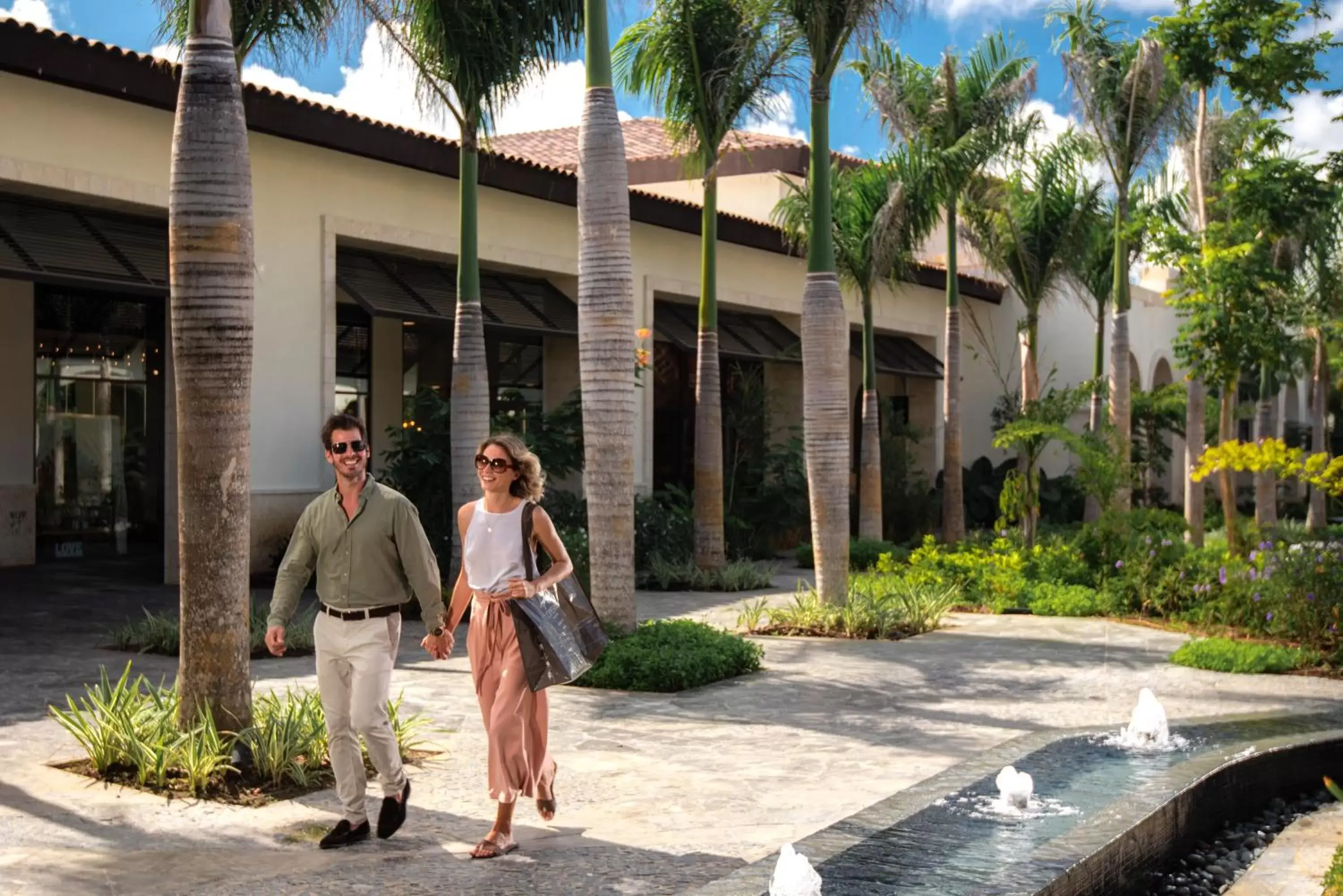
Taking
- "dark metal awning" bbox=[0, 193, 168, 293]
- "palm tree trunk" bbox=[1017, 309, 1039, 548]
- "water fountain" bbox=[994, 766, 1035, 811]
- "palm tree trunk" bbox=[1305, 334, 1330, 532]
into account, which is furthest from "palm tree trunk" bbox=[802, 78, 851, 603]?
"palm tree trunk" bbox=[1305, 334, 1330, 532]

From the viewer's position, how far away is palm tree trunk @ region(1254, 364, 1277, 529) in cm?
2450

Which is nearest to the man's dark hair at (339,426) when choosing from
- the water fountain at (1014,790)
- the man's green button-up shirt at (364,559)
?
the man's green button-up shirt at (364,559)

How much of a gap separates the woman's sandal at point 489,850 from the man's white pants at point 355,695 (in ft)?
1.71

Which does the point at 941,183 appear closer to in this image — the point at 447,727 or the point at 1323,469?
the point at 1323,469

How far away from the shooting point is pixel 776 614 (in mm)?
13805

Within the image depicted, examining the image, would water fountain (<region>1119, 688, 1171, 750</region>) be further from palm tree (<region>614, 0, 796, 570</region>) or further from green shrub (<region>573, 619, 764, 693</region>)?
palm tree (<region>614, 0, 796, 570</region>)

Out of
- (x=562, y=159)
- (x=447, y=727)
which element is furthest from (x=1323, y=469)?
(x=562, y=159)

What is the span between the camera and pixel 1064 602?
50.9ft

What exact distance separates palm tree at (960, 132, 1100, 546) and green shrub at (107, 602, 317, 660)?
48.5ft

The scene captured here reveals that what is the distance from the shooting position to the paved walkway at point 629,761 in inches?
225

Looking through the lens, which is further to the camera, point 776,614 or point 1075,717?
point 776,614

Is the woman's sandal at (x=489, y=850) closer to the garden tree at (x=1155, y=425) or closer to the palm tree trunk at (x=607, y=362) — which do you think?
the palm tree trunk at (x=607, y=362)

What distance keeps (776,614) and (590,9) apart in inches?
233

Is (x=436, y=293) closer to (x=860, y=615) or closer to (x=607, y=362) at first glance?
(x=860, y=615)
